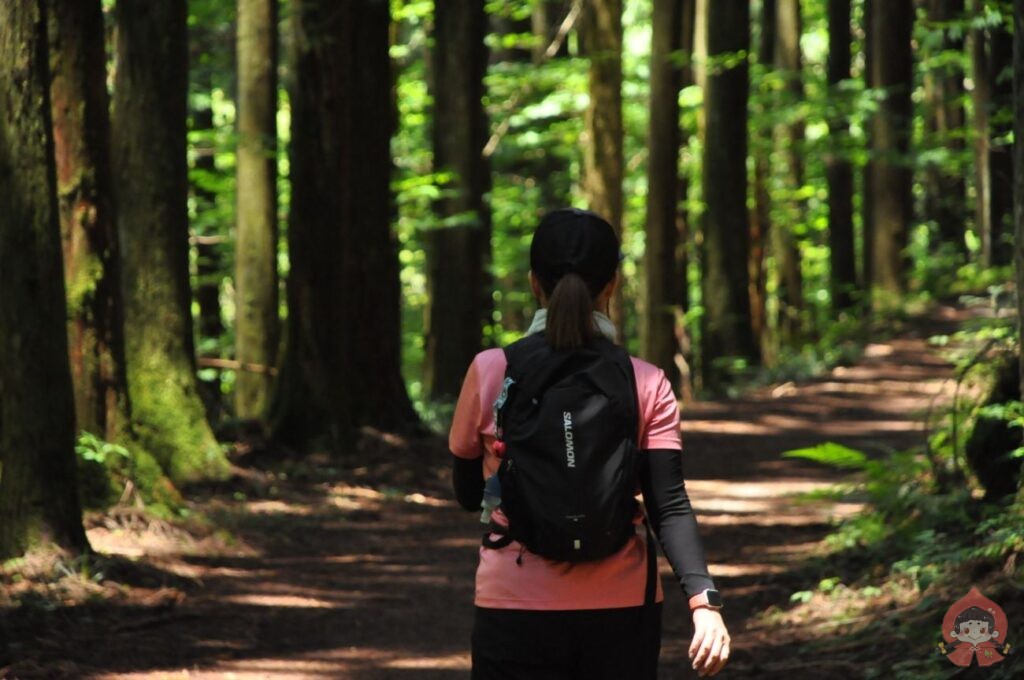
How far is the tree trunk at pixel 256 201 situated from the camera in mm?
16922

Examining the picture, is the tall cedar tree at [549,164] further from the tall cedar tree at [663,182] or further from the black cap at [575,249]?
the black cap at [575,249]

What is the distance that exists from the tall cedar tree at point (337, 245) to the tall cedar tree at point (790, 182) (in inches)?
498

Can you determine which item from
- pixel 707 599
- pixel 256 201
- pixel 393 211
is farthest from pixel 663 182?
pixel 707 599

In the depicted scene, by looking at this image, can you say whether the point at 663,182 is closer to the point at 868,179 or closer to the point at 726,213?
the point at 726,213

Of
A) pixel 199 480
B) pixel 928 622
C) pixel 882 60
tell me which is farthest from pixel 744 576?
pixel 882 60

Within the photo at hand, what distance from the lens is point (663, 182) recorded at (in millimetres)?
18703

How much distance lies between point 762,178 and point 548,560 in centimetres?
2360

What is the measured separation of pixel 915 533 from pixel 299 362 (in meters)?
6.74

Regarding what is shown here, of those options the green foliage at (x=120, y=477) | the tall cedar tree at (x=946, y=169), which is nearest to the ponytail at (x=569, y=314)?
the green foliage at (x=120, y=477)

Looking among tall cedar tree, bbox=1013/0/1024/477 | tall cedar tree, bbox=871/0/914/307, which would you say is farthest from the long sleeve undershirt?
tall cedar tree, bbox=871/0/914/307

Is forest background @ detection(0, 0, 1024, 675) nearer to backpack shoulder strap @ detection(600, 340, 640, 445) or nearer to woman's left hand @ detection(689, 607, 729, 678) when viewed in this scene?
woman's left hand @ detection(689, 607, 729, 678)

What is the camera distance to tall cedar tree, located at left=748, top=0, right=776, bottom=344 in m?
23.3

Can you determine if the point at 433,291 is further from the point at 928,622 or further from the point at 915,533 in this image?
the point at 928,622

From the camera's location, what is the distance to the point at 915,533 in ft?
27.2
